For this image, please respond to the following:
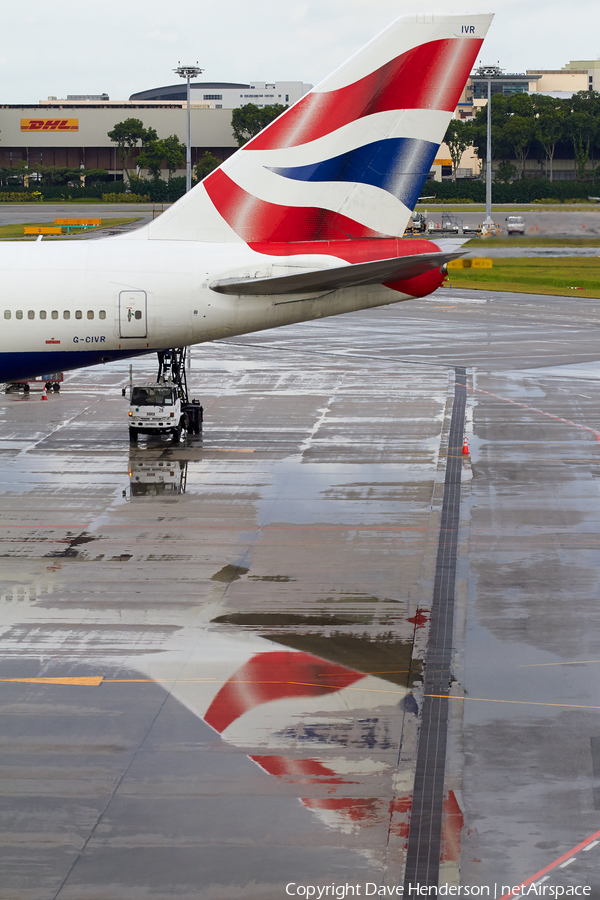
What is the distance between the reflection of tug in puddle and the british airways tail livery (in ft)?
12.0

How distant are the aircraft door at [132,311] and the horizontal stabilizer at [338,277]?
2224 mm

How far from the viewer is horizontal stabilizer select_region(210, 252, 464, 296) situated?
30625 mm

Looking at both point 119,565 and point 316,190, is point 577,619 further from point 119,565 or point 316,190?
point 316,190

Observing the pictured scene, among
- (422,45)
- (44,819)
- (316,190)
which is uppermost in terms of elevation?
(422,45)

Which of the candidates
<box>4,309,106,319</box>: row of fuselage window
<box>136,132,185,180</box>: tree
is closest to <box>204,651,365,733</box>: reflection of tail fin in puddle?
<box>4,309,106,319</box>: row of fuselage window

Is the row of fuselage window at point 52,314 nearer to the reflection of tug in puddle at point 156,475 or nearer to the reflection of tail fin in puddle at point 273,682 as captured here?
the reflection of tug in puddle at point 156,475

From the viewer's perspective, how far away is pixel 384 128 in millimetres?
32531

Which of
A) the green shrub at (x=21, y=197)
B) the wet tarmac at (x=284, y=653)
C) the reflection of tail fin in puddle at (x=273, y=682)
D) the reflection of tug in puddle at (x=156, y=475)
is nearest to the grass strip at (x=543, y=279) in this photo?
the wet tarmac at (x=284, y=653)

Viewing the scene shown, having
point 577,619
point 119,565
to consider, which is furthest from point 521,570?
point 119,565

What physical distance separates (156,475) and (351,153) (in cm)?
1153

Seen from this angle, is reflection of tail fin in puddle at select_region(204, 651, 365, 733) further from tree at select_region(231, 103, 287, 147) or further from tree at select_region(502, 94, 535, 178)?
tree at select_region(231, 103, 287, 147)

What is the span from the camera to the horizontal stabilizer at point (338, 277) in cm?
3062

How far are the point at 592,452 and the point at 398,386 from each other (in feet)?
46.1

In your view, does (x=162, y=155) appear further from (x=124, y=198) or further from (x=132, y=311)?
(x=132, y=311)
